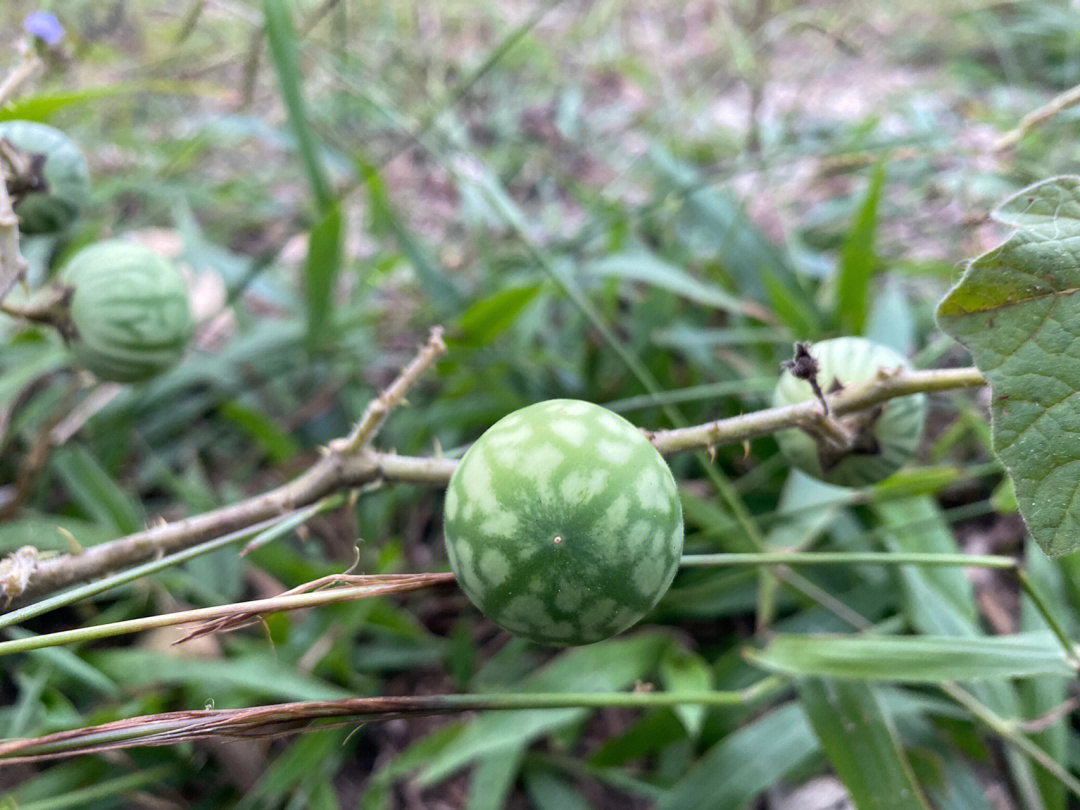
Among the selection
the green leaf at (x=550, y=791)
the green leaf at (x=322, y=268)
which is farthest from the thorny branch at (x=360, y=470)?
the green leaf at (x=322, y=268)

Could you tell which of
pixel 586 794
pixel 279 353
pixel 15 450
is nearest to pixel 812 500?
pixel 586 794

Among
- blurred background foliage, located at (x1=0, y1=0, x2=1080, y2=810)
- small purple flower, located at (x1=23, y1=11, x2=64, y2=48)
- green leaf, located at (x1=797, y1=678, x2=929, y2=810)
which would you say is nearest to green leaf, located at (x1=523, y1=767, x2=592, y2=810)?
blurred background foliage, located at (x1=0, y1=0, x2=1080, y2=810)

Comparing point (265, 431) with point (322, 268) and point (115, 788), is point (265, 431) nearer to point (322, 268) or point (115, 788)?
point (322, 268)

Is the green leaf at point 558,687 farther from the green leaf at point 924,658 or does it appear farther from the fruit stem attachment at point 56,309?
the fruit stem attachment at point 56,309

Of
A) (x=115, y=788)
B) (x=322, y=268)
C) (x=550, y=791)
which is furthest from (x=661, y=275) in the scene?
(x=115, y=788)

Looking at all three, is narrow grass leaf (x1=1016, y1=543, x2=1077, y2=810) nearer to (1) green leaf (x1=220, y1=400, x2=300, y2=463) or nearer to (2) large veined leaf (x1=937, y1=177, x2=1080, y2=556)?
(2) large veined leaf (x1=937, y1=177, x2=1080, y2=556)

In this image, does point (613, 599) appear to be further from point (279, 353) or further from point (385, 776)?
point (279, 353)

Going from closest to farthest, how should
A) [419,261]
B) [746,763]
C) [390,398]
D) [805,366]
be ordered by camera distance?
1. [805,366]
2. [390,398]
3. [746,763]
4. [419,261]
